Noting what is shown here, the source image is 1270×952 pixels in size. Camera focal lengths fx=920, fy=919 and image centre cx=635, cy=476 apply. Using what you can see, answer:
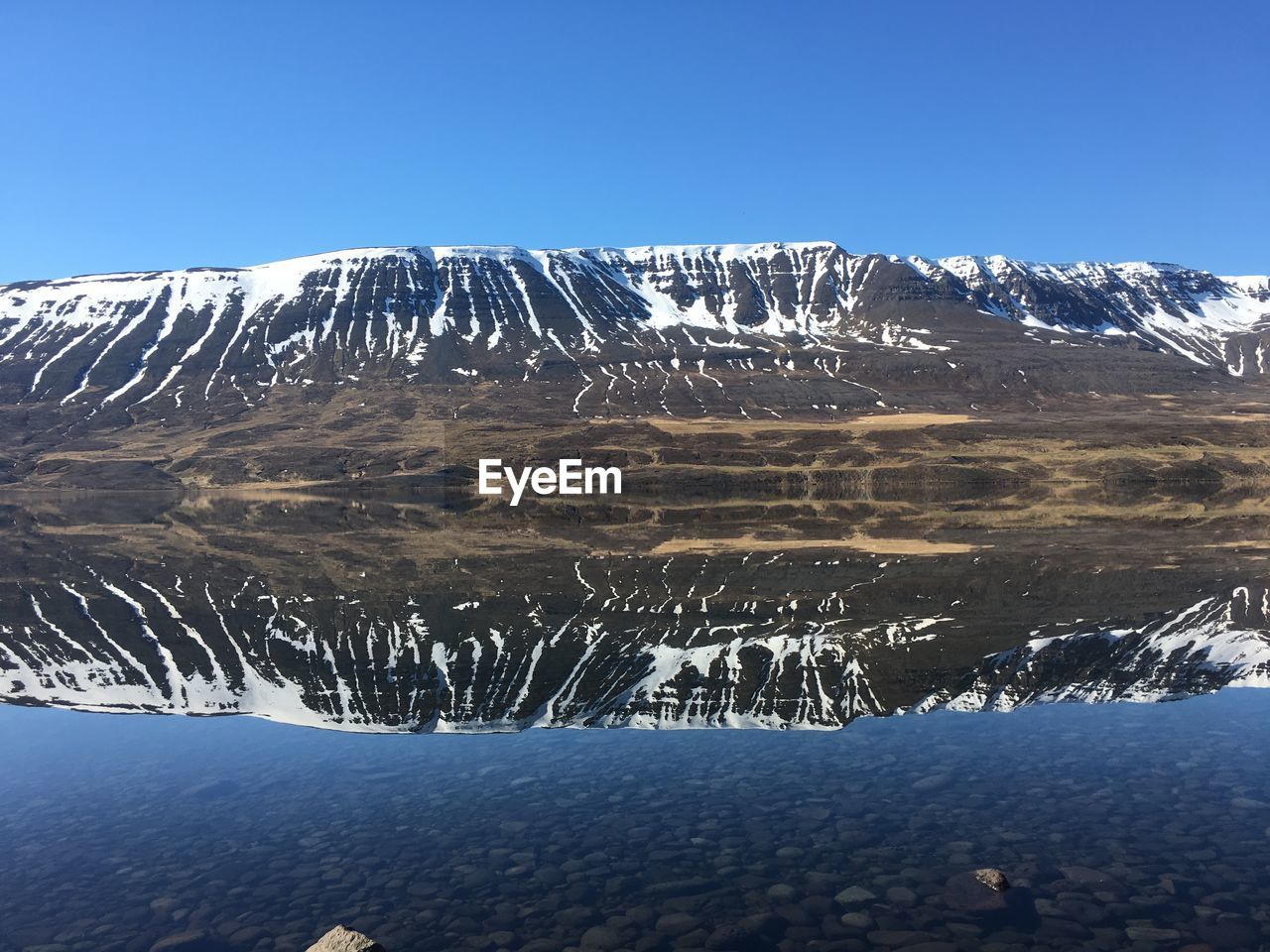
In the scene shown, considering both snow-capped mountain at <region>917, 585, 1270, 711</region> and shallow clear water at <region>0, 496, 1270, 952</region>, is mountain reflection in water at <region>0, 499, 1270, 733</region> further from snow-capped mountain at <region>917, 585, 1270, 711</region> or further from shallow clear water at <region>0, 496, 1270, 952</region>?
shallow clear water at <region>0, 496, 1270, 952</region>

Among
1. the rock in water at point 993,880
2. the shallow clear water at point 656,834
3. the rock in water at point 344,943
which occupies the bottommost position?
the shallow clear water at point 656,834

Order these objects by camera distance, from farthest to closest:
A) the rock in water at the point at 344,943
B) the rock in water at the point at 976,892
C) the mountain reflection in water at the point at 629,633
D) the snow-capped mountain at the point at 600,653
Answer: the mountain reflection in water at the point at 629,633, the snow-capped mountain at the point at 600,653, the rock in water at the point at 976,892, the rock in water at the point at 344,943

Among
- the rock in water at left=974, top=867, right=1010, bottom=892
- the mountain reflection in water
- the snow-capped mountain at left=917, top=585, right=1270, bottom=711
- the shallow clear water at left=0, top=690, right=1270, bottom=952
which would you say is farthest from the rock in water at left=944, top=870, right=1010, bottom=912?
the snow-capped mountain at left=917, top=585, right=1270, bottom=711

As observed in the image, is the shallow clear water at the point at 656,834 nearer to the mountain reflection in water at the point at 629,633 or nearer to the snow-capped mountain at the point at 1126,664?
the snow-capped mountain at the point at 1126,664

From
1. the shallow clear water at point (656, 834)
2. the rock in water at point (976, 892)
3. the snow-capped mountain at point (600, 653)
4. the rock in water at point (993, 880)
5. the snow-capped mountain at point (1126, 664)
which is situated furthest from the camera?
the snow-capped mountain at point (600, 653)

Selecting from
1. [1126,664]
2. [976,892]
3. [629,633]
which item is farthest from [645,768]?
[1126,664]

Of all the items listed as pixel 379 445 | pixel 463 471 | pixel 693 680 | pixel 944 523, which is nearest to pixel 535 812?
pixel 693 680

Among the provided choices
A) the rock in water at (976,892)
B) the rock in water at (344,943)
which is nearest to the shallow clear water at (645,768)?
the rock in water at (976,892)
